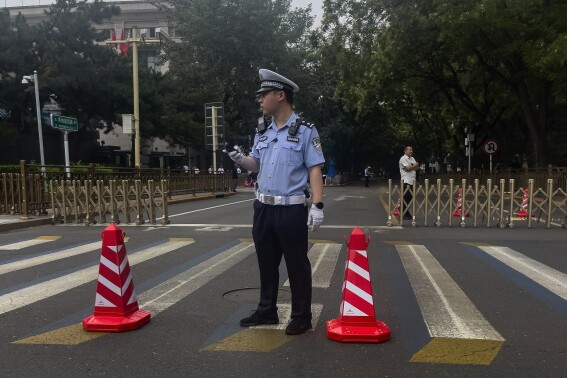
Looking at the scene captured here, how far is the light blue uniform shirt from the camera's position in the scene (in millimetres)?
4473

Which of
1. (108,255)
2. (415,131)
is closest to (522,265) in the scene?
(108,255)

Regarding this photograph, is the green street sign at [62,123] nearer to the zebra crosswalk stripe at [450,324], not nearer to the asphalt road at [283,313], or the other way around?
the asphalt road at [283,313]

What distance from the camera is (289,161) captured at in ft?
14.7

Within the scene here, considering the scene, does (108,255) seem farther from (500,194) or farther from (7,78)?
(7,78)

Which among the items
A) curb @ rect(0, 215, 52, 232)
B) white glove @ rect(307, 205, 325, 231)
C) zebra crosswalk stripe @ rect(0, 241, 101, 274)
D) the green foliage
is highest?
the green foliage

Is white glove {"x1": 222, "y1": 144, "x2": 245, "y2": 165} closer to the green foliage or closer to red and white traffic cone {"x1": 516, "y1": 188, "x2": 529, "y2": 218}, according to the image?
red and white traffic cone {"x1": 516, "y1": 188, "x2": 529, "y2": 218}

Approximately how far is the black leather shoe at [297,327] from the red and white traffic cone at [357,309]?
21 cm

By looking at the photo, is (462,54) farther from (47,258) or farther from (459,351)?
(459,351)

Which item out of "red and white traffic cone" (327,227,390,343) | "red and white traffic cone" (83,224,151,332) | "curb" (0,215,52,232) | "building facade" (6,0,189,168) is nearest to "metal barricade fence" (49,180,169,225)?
"curb" (0,215,52,232)

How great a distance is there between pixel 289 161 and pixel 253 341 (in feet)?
5.10

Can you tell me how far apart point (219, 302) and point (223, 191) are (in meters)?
24.1

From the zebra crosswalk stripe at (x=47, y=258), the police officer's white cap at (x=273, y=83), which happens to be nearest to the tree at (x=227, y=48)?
the zebra crosswalk stripe at (x=47, y=258)

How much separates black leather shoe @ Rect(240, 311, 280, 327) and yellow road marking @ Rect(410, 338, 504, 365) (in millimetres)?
1349

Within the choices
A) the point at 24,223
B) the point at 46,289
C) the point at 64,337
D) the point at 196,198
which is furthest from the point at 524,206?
the point at 196,198
